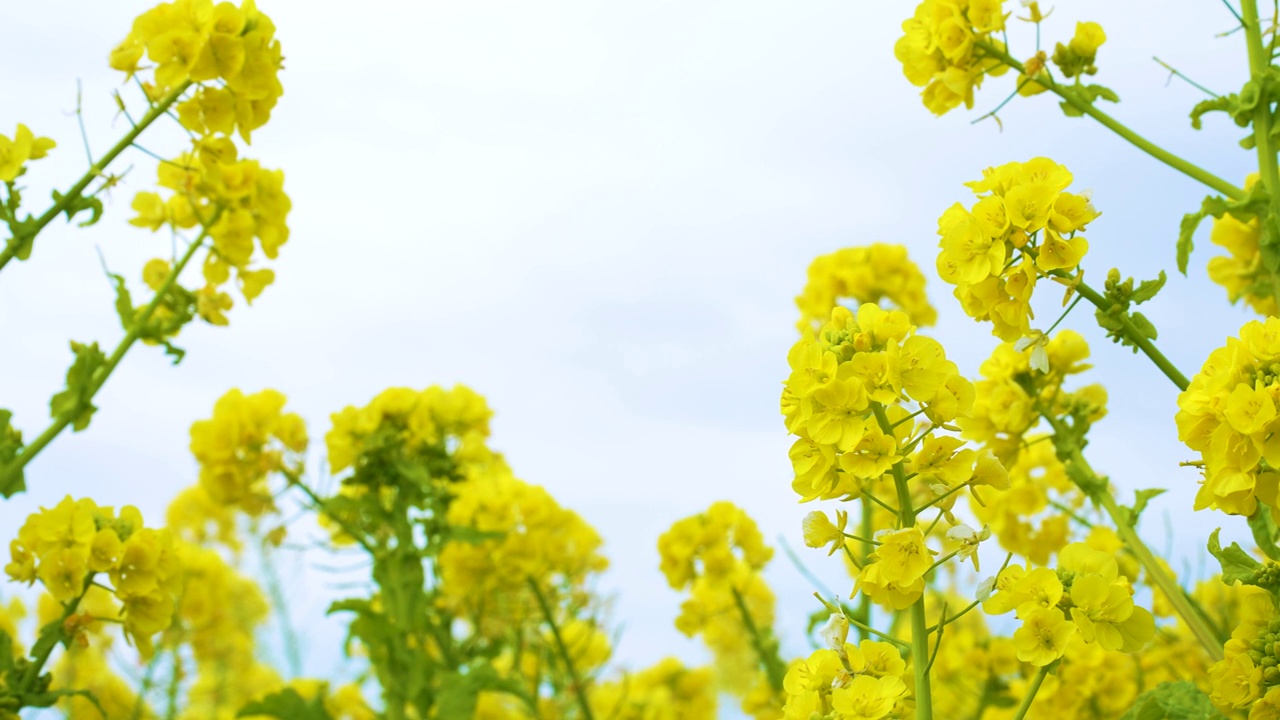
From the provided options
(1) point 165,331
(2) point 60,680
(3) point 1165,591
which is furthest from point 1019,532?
(2) point 60,680

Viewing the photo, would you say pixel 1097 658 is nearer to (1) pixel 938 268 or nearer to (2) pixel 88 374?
(1) pixel 938 268

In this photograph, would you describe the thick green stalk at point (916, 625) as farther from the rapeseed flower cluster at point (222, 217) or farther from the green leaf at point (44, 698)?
the rapeseed flower cluster at point (222, 217)

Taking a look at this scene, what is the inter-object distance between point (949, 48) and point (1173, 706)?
4.83 ft

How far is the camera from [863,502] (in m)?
3.85

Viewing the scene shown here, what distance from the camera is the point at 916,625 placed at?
5.99ft

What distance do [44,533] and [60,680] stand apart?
4.17 m

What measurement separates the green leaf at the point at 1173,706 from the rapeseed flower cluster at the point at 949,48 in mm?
1354

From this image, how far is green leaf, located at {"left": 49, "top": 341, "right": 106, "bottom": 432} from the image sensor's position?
8.98 ft

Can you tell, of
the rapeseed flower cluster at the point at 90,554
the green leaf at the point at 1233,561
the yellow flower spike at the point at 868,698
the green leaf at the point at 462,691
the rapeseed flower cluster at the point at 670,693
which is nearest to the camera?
the yellow flower spike at the point at 868,698

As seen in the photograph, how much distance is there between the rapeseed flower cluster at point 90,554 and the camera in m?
2.68

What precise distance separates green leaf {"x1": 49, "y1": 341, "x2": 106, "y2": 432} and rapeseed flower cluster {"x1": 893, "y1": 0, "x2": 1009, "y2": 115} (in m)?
2.11

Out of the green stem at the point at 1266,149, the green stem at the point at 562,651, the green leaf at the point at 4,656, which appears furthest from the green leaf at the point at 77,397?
the green stem at the point at 1266,149

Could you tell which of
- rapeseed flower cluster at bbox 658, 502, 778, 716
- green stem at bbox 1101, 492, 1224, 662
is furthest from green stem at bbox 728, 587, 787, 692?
green stem at bbox 1101, 492, 1224, 662

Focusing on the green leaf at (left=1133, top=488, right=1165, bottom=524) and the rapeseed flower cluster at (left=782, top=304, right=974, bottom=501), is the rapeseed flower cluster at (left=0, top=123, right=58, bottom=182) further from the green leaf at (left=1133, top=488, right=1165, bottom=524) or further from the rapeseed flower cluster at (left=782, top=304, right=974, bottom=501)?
the green leaf at (left=1133, top=488, right=1165, bottom=524)
